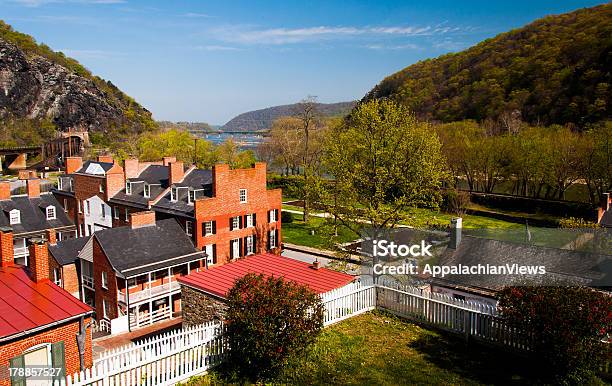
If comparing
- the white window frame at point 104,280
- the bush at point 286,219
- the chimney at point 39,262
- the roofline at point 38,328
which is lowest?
the bush at point 286,219

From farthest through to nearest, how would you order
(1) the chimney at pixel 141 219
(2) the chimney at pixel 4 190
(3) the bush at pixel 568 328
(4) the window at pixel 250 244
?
(2) the chimney at pixel 4 190 < (4) the window at pixel 250 244 < (1) the chimney at pixel 141 219 < (3) the bush at pixel 568 328

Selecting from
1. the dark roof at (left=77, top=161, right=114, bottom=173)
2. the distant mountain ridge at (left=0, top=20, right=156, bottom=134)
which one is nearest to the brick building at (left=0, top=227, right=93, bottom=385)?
the dark roof at (left=77, top=161, right=114, bottom=173)

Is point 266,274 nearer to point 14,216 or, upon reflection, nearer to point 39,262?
point 39,262

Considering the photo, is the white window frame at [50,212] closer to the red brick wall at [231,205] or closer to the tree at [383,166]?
the red brick wall at [231,205]

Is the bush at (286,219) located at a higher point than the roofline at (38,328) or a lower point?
lower

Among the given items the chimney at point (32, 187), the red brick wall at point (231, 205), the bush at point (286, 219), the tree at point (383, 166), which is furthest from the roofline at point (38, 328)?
the bush at point (286, 219)

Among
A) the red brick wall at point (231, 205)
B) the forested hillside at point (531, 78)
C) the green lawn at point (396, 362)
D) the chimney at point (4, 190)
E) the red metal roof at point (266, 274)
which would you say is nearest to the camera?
the green lawn at point (396, 362)

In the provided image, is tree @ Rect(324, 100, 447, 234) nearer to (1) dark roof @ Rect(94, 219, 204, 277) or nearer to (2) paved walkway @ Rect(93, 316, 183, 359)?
(1) dark roof @ Rect(94, 219, 204, 277)
